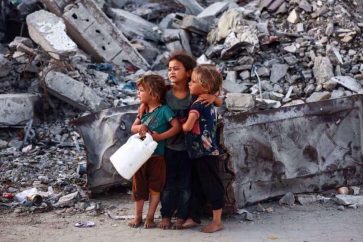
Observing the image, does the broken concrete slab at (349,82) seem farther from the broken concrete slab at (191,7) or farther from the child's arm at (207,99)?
the child's arm at (207,99)

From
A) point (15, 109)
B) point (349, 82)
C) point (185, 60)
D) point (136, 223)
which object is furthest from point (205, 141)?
point (349, 82)

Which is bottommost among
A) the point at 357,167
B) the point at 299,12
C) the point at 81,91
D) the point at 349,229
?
the point at 349,229

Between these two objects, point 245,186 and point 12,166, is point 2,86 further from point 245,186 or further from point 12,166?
point 245,186

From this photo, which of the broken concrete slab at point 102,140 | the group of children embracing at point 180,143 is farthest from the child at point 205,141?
the broken concrete slab at point 102,140

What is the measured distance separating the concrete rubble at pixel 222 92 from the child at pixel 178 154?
425mm

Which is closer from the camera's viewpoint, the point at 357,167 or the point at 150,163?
the point at 150,163

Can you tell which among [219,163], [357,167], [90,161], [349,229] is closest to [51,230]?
[90,161]

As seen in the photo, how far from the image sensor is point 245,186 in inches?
223

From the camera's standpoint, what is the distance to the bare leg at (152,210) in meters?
5.14

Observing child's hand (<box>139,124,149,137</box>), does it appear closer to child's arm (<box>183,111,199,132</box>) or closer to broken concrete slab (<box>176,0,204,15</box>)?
child's arm (<box>183,111,199,132</box>)

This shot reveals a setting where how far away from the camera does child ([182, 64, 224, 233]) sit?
490 cm

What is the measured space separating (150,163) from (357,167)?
2232mm

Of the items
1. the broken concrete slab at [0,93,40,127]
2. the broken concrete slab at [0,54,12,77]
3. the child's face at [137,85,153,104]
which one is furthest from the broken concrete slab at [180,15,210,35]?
the child's face at [137,85,153,104]

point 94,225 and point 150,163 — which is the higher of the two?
point 150,163
